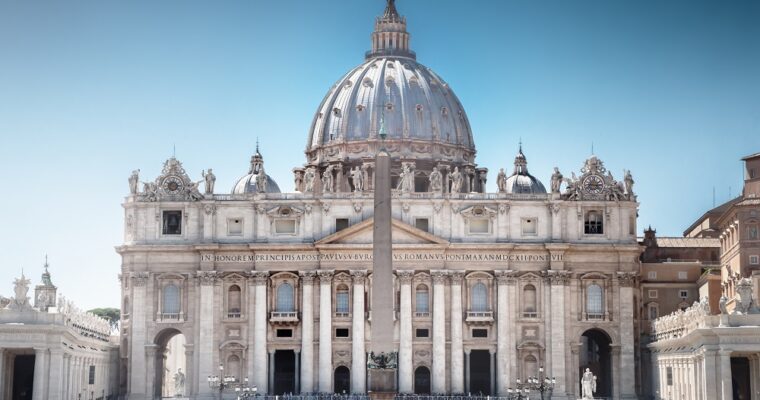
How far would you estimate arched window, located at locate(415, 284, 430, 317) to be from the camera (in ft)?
409

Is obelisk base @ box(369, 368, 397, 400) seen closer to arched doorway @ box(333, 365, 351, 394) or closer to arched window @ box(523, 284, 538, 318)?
arched doorway @ box(333, 365, 351, 394)

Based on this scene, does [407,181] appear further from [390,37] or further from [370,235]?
[390,37]

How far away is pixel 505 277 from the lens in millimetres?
124312

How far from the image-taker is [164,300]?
12556cm

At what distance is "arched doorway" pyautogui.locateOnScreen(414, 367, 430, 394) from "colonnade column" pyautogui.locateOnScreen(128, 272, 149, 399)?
20.2 m

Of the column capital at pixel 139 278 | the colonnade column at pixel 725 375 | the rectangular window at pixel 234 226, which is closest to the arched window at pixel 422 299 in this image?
the rectangular window at pixel 234 226

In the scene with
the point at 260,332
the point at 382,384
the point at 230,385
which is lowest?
the point at 382,384

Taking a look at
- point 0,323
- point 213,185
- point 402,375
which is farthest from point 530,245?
point 0,323

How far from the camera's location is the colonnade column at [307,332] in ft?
405

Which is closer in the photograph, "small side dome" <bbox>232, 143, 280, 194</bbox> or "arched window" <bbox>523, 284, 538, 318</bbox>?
"arched window" <bbox>523, 284, 538, 318</bbox>

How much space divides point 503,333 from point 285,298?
16684 mm

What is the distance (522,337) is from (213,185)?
86.2ft

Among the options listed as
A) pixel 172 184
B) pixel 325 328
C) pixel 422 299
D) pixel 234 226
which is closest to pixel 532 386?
pixel 422 299

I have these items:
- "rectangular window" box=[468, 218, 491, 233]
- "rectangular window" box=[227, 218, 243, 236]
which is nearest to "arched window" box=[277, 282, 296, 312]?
"rectangular window" box=[227, 218, 243, 236]
